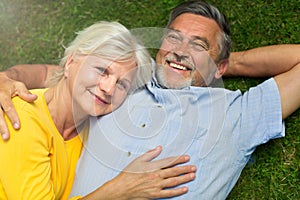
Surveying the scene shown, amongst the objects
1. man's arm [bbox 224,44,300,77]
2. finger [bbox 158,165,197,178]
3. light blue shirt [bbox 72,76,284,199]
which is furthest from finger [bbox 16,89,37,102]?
man's arm [bbox 224,44,300,77]

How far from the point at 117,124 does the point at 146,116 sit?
0.47 feet

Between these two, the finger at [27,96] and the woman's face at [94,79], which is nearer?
the finger at [27,96]

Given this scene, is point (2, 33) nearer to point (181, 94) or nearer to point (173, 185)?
point (181, 94)

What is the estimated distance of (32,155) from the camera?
1980 mm

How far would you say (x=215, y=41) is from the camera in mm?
2396

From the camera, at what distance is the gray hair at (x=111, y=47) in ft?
7.04

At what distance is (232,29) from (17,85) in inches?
51.6

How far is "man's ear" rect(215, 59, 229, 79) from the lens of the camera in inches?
97.3

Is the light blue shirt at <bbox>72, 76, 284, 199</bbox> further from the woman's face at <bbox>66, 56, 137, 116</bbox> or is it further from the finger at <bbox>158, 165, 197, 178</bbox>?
A: the woman's face at <bbox>66, 56, 137, 116</bbox>

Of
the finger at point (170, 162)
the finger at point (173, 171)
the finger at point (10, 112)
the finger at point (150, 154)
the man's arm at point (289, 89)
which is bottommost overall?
the finger at point (173, 171)

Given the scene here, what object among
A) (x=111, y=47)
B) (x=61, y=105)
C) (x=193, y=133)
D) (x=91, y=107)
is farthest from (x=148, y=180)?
(x=111, y=47)

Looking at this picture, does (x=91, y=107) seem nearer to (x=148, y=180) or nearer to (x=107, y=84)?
(x=107, y=84)

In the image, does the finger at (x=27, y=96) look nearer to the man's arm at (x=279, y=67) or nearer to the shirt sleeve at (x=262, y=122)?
the shirt sleeve at (x=262, y=122)

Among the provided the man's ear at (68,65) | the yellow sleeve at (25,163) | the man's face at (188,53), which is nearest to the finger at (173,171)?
the man's face at (188,53)
